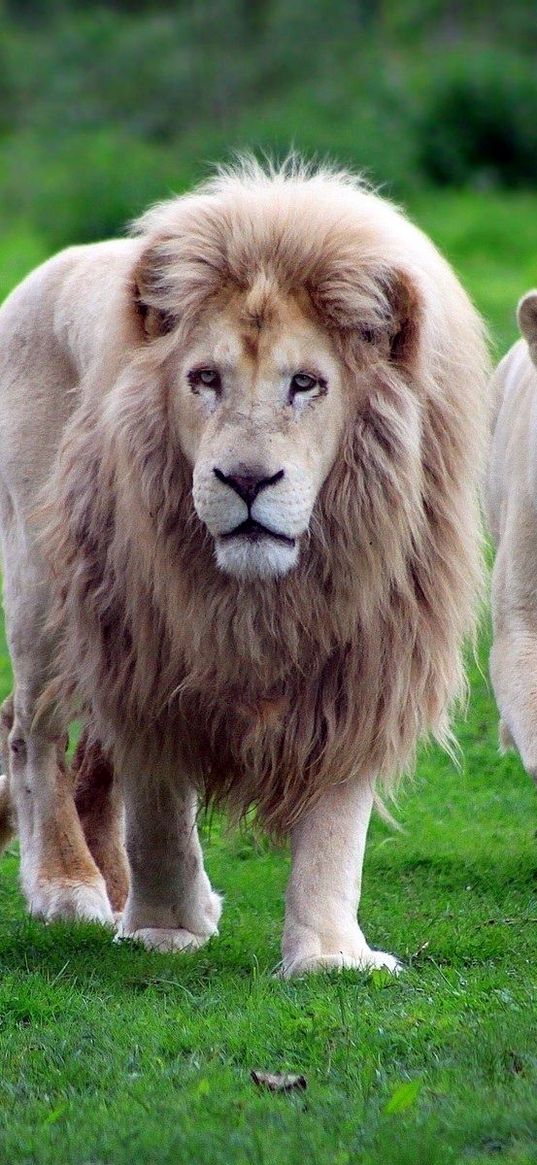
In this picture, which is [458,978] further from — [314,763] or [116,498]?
[116,498]

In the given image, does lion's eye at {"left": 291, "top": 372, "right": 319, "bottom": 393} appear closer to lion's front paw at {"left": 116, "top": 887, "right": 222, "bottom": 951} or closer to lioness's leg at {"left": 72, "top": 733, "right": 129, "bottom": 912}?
lion's front paw at {"left": 116, "top": 887, "right": 222, "bottom": 951}

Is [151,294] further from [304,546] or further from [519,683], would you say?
[519,683]

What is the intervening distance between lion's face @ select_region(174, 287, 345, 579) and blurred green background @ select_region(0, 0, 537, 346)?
429 inches

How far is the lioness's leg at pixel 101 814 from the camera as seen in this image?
6.04m

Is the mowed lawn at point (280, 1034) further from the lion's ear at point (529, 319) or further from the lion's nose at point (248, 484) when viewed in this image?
the lion's ear at point (529, 319)

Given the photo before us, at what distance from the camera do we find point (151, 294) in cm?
469

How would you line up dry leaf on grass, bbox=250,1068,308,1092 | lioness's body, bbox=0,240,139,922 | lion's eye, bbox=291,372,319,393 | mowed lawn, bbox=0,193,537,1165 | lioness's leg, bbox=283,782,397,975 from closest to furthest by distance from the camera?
1. mowed lawn, bbox=0,193,537,1165
2. dry leaf on grass, bbox=250,1068,308,1092
3. lion's eye, bbox=291,372,319,393
4. lioness's leg, bbox=283,782,397,975
5. lioness's body, bbox=0,240,139,922

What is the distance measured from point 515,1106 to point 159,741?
174 cm

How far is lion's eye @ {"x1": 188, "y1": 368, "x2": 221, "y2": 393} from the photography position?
443 centimetres

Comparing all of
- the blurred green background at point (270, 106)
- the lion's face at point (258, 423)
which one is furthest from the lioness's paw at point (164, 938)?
the blurred green background at point (270, 106)

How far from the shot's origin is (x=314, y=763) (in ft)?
16.0

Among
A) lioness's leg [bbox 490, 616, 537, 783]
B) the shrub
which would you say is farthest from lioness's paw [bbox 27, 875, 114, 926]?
the shrub

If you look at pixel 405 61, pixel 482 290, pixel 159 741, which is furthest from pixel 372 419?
pixel 405 61

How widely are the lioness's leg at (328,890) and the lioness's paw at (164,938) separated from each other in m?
0.45
